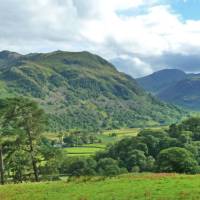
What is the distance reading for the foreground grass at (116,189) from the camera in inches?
1575

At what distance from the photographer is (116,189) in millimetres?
44594

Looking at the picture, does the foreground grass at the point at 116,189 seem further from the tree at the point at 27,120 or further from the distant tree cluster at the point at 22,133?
the tree at the point at 27,120

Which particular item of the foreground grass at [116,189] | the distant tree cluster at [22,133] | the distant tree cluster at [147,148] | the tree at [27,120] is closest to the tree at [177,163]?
the distant tree cluster at [22,133]

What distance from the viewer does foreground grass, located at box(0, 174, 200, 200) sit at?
40000mm

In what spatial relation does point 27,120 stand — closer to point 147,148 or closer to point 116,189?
point 116,189

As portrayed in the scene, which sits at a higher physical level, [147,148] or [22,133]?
[22,133]

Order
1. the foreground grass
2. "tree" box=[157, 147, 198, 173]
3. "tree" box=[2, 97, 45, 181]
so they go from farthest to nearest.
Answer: "tree" box=[157, 147, 198, 173] < "tree" box=[2, 97, 45, 181] < the foreground grass

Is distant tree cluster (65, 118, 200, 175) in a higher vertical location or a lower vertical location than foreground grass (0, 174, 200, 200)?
lower

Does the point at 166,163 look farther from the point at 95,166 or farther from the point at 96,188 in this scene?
the point at 95,166

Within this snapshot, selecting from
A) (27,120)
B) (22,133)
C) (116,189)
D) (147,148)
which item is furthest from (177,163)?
(147,148)

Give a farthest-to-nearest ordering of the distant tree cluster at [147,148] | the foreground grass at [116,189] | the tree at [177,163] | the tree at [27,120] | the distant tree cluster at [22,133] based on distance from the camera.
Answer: the distant tree cluster at [147,148], the tree at [177,163], the tree at [27,120], the distant tree cluster at [22,133], the foreground grass at [116,189]

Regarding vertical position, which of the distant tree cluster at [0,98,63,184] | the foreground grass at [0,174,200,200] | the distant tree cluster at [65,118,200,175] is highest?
the distant tree cluster at [0,98,63,184]

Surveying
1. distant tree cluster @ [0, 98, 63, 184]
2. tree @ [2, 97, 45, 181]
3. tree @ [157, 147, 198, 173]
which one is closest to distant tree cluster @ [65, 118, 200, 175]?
tree @ [157, 147, 198, 173]

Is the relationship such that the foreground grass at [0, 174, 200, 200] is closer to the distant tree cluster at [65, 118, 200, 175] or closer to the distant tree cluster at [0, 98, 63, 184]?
the distant tree cluster at [0, 98, 63, 184]
